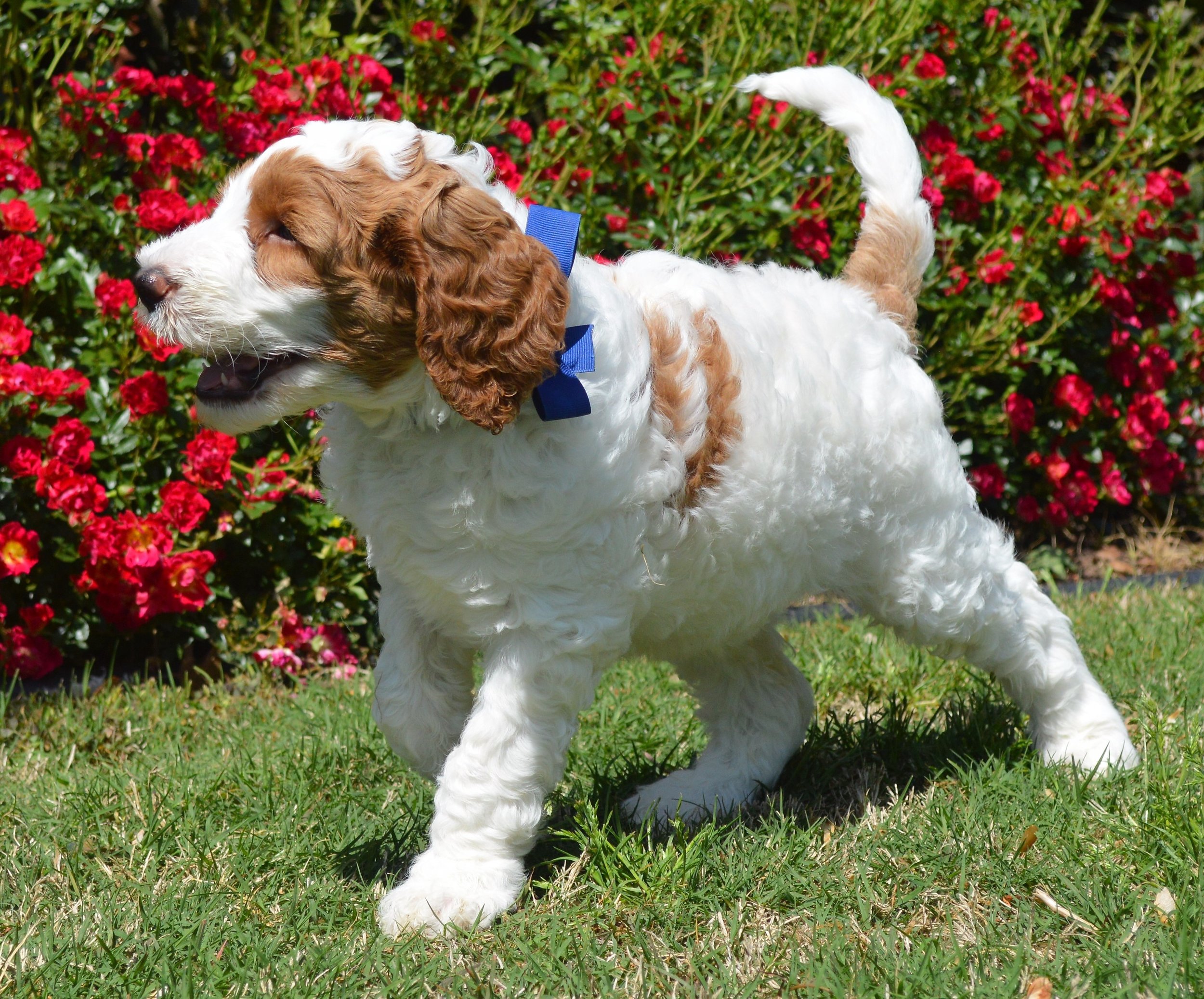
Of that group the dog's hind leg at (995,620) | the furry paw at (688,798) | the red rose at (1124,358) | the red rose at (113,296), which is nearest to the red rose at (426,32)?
the red rose at (113,296)

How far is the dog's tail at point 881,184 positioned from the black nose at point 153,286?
1.60m

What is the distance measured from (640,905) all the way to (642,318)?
1205mm

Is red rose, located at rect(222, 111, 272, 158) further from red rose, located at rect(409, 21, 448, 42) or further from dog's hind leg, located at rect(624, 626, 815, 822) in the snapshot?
dog's hind leg, located at rect(624, 626, 815, 822)

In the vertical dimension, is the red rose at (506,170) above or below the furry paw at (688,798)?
above

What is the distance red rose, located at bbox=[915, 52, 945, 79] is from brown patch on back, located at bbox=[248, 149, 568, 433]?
3.11 meters

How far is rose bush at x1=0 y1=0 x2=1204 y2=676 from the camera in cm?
412

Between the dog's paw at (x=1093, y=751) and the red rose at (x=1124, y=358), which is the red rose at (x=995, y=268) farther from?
the dog's paw at (x=1093, y=751)

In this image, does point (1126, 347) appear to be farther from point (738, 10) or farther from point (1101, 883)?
point (1101, 883)

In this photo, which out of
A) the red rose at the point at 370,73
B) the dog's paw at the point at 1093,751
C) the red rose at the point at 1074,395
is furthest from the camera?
the red rose at the point at 1074,395

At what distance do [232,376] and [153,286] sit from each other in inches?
8.7

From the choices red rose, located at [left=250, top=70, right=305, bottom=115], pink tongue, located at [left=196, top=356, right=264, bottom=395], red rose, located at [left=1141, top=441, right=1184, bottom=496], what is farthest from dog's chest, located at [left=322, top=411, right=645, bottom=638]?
red rose, located at [left=1141, top=441, right=1184, bottom=496]

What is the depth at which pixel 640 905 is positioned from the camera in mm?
2609

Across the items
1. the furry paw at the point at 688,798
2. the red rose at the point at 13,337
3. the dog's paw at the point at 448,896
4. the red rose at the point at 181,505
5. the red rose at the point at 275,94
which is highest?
the red rose at the point at 275,94

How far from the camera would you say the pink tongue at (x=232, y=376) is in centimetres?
246
